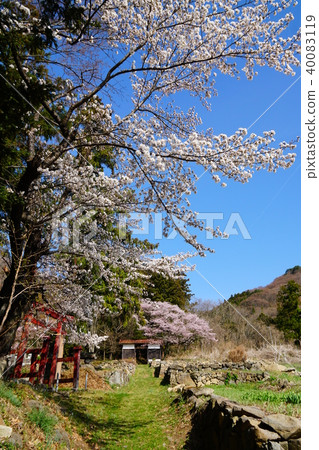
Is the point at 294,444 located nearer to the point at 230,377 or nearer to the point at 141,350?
the point at 230,377

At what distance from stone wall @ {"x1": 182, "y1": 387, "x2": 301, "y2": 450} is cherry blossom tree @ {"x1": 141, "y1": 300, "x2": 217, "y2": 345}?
653 inches

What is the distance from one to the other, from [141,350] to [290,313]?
1219 centimetres

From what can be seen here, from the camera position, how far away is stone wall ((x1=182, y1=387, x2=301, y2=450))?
9.67 feet

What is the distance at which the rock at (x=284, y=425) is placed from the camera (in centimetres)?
290

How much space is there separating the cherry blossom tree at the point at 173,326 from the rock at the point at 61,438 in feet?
57.6

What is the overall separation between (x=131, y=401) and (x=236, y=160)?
791 cm

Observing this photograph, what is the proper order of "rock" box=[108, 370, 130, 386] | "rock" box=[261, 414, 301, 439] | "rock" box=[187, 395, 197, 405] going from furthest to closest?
1. "rock" box=[108, 370, 130, 386]
2. "rock" box=[187, 395, 197, 405]
3. "rock" box=[261, 414, 301, 439]

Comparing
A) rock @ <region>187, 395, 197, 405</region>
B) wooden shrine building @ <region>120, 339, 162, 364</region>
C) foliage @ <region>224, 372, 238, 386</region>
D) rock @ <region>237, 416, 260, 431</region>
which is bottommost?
wooden shrine building @ <region>120, 339, 162, 364</region>

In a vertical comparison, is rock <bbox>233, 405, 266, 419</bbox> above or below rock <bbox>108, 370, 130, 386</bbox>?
above

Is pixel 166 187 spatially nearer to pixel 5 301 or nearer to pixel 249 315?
pixel 5 301

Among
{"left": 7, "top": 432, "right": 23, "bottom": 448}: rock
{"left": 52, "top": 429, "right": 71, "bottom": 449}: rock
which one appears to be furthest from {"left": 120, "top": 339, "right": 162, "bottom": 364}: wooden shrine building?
{"left": 7, "top": 432, "right": 23, "bottom": 448}: rock

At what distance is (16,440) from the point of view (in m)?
3.33

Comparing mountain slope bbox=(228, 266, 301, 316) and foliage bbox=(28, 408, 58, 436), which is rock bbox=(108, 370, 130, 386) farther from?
mountain slope bbox=(228, 266, 301, 316)

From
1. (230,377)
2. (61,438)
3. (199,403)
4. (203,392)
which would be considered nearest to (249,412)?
(199,403)
